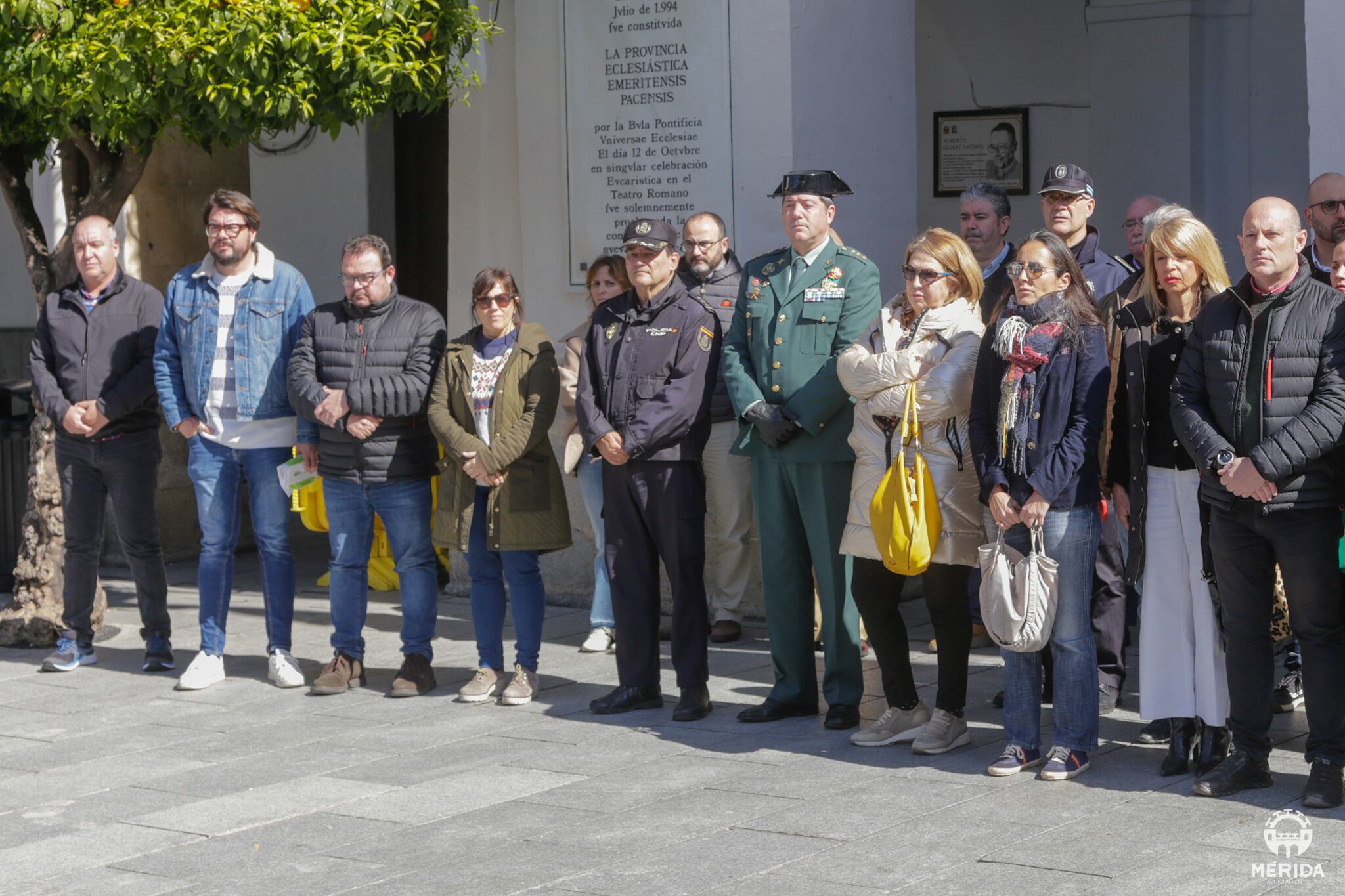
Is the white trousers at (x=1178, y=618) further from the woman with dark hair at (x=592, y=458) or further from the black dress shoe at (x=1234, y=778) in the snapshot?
the woman with dark hair at (x=592, y=458)

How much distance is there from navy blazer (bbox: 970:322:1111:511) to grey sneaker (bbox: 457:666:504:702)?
2410mm

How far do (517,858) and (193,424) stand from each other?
329 cm

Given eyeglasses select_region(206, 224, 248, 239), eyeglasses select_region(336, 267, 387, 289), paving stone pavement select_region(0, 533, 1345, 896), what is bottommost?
paving stone pavement select_region(0, 533, 1345, 896)

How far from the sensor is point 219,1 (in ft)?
24.2

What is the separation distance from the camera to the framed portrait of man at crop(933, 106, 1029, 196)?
42.0 feet

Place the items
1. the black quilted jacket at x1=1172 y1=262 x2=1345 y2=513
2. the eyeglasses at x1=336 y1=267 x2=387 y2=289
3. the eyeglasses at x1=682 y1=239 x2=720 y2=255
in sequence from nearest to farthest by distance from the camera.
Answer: the black quilted jacket at x1=1172 y1=262 x2=1345 y2=513 < the eyeglasses at x1=336 y1=267 x2=387 y2=289 < the eyeglasses at x1=682 y1=239 x2=720 y2=255

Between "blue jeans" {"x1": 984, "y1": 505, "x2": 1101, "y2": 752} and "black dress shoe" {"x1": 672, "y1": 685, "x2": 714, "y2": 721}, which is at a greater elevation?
"blue jeans" {"x1": 984, "y1": 505, "x2": 1101, "y2": 752}

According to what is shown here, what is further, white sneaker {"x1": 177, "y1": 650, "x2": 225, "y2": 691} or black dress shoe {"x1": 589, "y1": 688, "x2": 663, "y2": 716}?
white sneaker {"x1": 177, "y1": 650, "x2": 225, "y2": 691}

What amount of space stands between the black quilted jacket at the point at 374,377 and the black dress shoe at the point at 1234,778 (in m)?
3.39

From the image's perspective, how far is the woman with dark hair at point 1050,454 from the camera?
558 cm

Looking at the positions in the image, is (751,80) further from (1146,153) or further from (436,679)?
(1146,153)

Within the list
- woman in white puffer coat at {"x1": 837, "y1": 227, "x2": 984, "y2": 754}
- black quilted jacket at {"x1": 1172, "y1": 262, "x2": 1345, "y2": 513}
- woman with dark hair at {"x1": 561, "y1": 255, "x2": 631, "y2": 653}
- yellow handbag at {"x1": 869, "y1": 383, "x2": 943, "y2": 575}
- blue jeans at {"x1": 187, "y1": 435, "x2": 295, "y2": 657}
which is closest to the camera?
black quilted jacket at {"x1": 1172, "y1": 262, "x2": 1345, "y2": 513}

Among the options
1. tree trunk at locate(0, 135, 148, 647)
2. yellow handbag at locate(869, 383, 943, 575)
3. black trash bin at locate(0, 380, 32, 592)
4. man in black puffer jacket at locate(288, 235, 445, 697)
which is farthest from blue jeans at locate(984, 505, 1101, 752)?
black trash bin at locate(0, 380, 32, 592)

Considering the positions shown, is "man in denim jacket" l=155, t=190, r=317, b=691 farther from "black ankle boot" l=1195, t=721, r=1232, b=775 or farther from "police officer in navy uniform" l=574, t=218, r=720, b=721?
"black ankle boot" l=1195, t=721, r=1232, b=775
